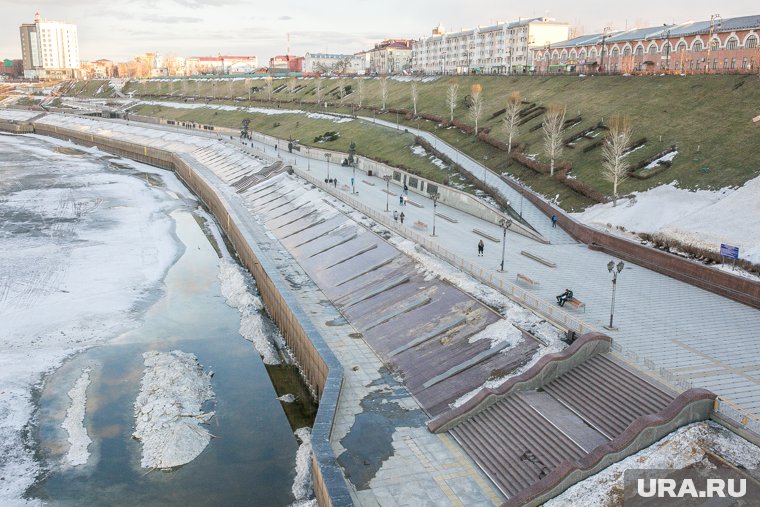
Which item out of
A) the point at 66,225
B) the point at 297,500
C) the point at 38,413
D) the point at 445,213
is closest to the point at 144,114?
the point at 66,225

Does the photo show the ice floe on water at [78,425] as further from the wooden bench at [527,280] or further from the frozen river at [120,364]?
the wooden bench at [527,280]

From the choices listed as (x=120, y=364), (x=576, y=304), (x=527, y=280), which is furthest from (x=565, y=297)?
(x=120, y=364)

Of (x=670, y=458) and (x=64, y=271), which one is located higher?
(x=670, y=458)

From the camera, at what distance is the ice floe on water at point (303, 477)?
781 inches

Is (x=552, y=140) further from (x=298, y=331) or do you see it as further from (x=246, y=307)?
(x=298, y=331)

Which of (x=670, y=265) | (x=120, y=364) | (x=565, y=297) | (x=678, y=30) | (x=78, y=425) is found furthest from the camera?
(x=678, y=30)

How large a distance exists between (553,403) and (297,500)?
9.11 metres

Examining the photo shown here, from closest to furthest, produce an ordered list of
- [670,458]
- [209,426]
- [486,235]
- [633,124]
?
[670,458]
[209,426]
[486,235]
[633,124]

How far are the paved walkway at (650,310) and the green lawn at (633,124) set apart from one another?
8.33 m

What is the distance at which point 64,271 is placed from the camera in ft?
137

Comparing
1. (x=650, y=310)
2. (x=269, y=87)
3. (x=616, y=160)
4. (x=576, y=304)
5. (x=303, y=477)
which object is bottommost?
(x=303, y=477)

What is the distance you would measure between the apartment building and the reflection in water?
87.3m

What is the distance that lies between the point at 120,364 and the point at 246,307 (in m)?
9.08

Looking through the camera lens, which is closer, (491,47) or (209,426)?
(209,426)
